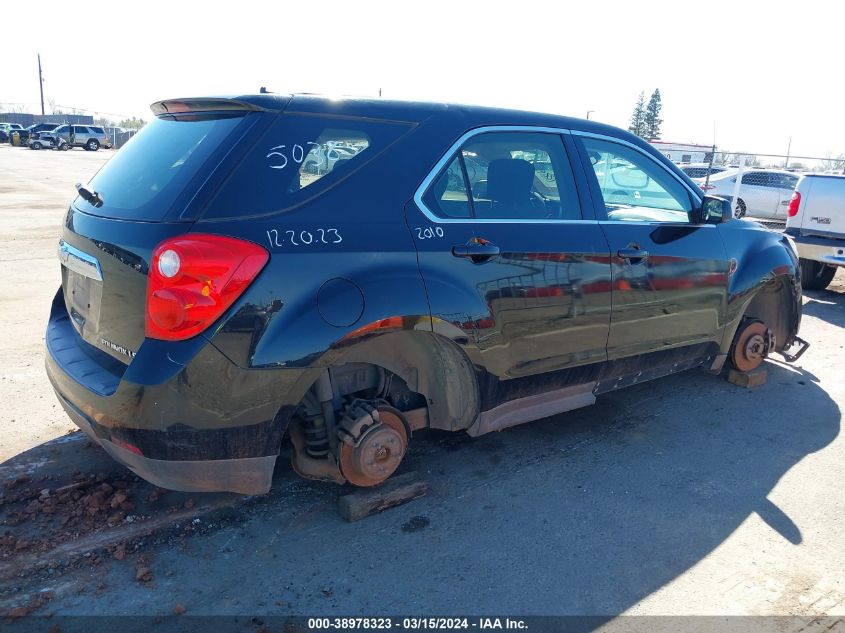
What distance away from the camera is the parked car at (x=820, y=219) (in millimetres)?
8055

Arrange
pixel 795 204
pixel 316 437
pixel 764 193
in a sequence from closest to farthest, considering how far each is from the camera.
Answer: pixel 316 437, pixel 795 204, pixel 764 193

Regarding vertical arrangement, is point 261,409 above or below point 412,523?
above

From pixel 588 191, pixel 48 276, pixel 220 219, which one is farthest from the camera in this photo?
pixel 48 276

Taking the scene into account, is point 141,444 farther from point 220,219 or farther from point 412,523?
point 412,523

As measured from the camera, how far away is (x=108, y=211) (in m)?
2.84

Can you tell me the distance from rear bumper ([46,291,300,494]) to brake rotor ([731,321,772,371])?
12.2 ft

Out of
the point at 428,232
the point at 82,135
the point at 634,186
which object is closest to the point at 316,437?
the point at 428,232

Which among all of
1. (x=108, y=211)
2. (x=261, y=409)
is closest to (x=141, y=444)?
(x=261, y=409)

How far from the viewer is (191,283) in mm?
2443

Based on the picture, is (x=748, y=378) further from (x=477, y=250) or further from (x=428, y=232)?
(x=428, y=232)

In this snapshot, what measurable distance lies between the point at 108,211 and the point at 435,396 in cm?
176

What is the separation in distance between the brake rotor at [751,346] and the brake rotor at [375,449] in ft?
10.0

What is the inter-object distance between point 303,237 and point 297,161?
0.34m

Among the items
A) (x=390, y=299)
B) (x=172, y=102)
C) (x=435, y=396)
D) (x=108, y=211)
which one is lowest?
(x=435, y=396)
